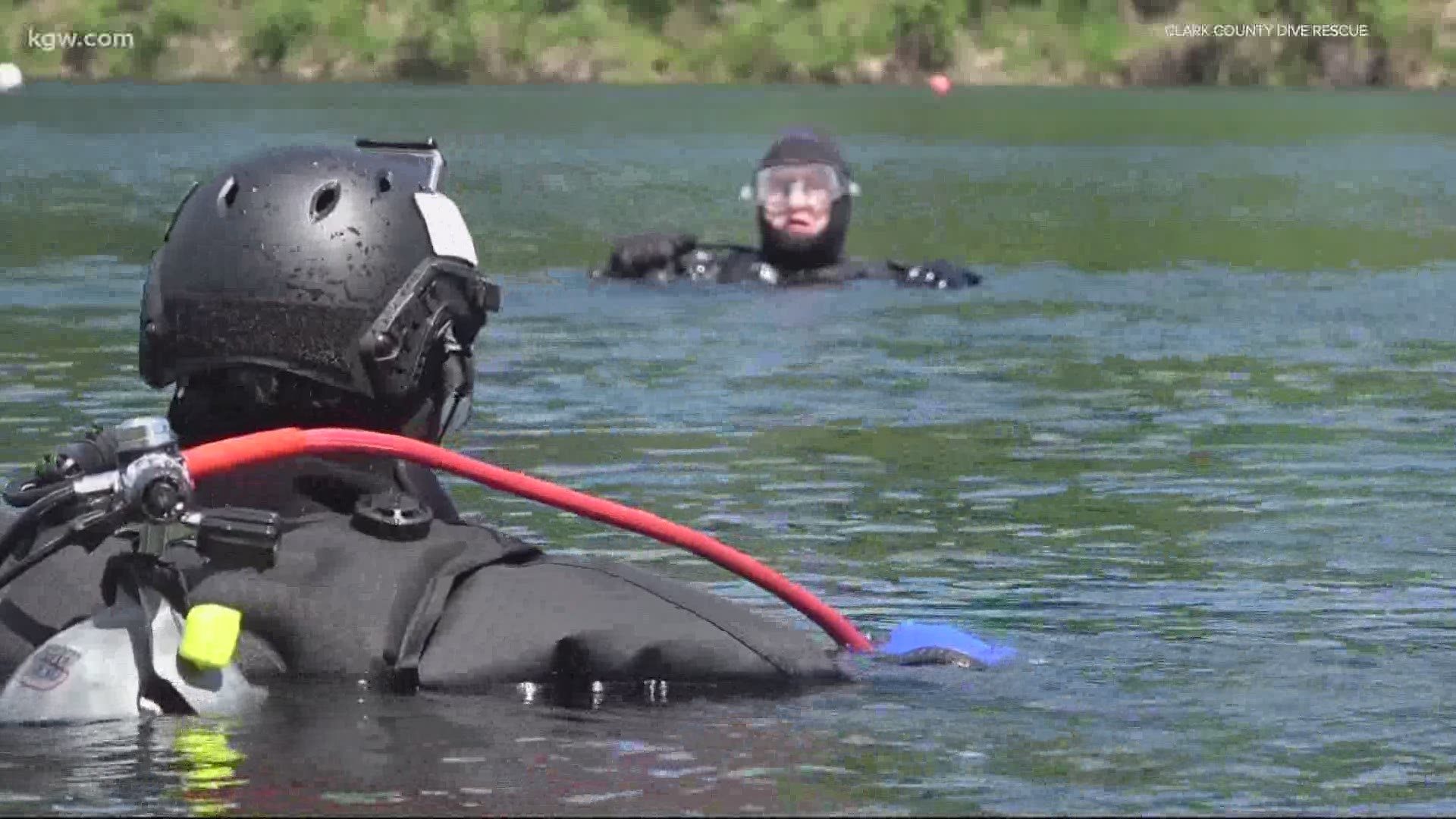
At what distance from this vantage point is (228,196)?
28.1 ft

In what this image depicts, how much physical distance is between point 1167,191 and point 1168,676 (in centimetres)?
3629

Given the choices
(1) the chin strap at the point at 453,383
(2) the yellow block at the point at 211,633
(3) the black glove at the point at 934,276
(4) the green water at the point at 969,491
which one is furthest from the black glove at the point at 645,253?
(2) the yellow block at the point at 211,633

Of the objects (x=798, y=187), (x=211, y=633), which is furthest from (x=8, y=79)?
(x=211, y=633)

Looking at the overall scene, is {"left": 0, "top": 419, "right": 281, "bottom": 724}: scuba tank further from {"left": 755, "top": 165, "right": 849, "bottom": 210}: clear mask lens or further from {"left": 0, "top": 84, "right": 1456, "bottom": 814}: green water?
{"left": 755, "top": 165, "right": 849, "bottom": 210}: clear mask lens

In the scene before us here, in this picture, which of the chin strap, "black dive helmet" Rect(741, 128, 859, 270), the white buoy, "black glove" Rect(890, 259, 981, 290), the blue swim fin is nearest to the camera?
the chin strap

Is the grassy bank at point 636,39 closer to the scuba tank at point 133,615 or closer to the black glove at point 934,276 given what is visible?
the black glove at point 934,276

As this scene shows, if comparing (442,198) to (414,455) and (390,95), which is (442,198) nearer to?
(414,455)

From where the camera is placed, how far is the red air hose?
808 cm

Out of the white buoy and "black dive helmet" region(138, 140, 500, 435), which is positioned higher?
the white buoy

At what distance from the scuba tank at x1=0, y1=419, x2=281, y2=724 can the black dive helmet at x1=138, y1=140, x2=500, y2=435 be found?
472 millimetres

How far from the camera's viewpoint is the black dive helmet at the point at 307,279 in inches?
334

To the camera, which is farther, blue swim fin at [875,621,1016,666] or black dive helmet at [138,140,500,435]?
blue swim fin at [875,621,1016,666]

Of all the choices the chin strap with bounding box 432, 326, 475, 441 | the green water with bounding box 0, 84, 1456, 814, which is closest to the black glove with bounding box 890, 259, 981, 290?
the green water with bounding box 0, 84, 1456, 814

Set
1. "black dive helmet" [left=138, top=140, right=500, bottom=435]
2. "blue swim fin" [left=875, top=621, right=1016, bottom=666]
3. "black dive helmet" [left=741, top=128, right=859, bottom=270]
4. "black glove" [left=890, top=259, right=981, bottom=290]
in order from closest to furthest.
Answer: "black dive helmet" [left=138, top=140, right=500, bottom=435] < "blue swim fin" [left=875, top=621, right=1016, bottom=666] < "black glove" [left=890, top=259, right=981, bottom=290] < "black dive helmet" [left=741, top=128, right=859, bottom=270]
